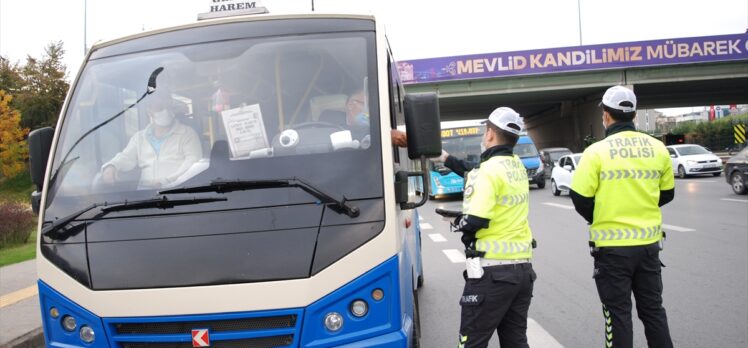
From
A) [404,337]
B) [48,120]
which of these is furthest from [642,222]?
[48,120]

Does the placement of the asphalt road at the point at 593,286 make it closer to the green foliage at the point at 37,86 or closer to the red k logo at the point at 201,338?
the red k logo at the point at 201,338

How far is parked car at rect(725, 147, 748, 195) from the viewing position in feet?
52.9

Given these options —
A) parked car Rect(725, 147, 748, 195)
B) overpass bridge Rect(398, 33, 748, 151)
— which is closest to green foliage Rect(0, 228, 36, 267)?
parked car Rect(725, 147, 748, 195)

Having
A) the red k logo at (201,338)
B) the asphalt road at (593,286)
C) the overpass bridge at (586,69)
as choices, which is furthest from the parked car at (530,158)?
the red k logo at (201,338)

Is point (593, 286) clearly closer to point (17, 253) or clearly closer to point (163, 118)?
point (163, 118)

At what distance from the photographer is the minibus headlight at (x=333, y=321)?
9.04ft

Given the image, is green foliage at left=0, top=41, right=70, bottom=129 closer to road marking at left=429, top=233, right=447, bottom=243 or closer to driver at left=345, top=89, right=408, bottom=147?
road marking at left=429, top=233, right=447, bottom=243

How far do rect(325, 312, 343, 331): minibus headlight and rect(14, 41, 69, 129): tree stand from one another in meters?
40.1

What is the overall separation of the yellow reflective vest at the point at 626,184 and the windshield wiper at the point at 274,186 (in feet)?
5.17

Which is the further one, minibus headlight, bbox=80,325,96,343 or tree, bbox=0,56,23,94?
tree, bbox=0,56,23,94

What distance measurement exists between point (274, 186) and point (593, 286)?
16.9ft

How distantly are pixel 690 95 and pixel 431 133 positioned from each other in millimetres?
50082

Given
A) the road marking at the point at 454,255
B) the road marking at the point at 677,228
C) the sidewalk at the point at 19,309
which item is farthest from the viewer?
the road marking at the point at 677,228

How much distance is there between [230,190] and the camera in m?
2.99
